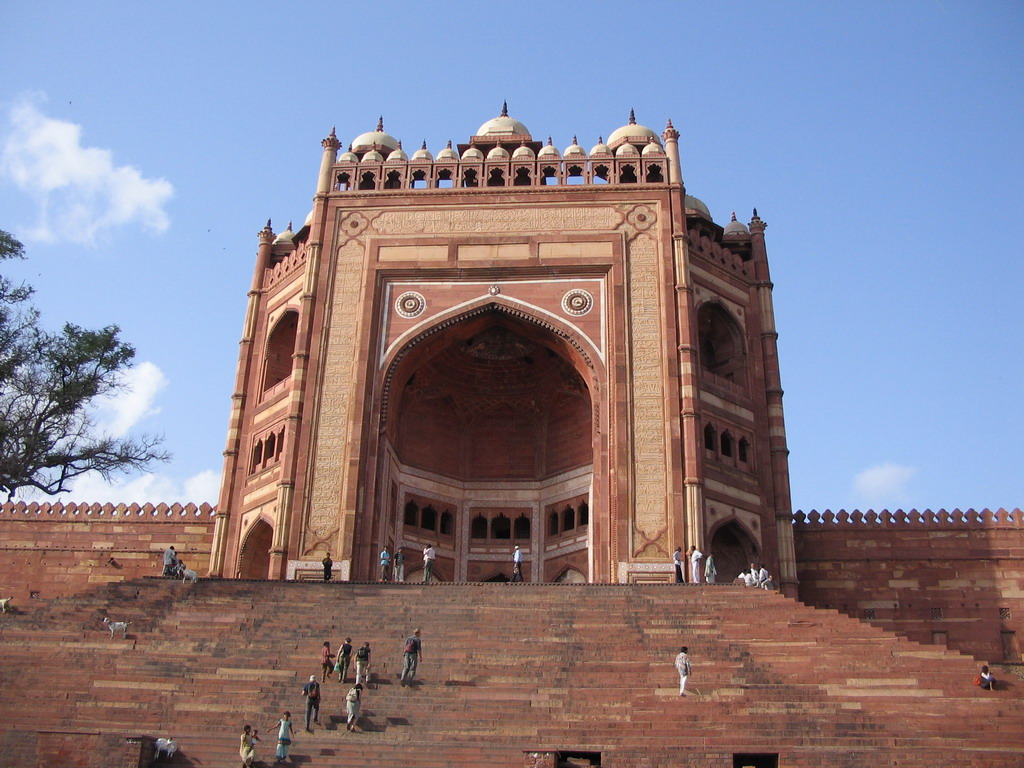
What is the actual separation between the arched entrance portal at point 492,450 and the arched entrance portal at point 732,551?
279cm

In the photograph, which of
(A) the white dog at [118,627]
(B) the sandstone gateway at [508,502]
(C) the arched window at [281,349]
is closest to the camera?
(B) the sandstone gateway at [508,502]

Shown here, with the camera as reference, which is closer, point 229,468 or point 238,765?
point 238,765

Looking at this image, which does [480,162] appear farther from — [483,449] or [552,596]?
[552,596]

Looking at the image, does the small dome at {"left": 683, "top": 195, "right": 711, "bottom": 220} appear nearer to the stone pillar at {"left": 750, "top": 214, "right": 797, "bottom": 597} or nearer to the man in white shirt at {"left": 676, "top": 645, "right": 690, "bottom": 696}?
the stone pillar at {"left": 750, "top": 214, "right": 797, "bottom": 597}

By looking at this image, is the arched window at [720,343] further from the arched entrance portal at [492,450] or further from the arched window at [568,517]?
the arched window at [568,517]

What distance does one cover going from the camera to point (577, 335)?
2534 centimetres

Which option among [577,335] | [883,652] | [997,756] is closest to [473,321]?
[577,335]

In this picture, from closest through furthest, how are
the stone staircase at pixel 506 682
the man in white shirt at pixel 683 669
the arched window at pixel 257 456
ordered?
the stone staircase at pixel 506 682, the man in white shirt at pixel 683 669, the arched window at pixel 257 456

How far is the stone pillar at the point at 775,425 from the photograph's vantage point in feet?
83.1

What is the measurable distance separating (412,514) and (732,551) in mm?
7139

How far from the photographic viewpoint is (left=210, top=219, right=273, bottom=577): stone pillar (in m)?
A: 26.1

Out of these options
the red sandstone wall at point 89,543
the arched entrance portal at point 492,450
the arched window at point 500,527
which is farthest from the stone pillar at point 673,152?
the red sandstone wall at point 89,543

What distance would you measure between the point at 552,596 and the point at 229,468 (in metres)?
10.6

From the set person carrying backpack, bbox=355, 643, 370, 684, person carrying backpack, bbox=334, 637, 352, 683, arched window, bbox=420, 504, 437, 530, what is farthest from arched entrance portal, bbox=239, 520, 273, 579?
person carrying backpack, bbox=355, 643, 370, 684
